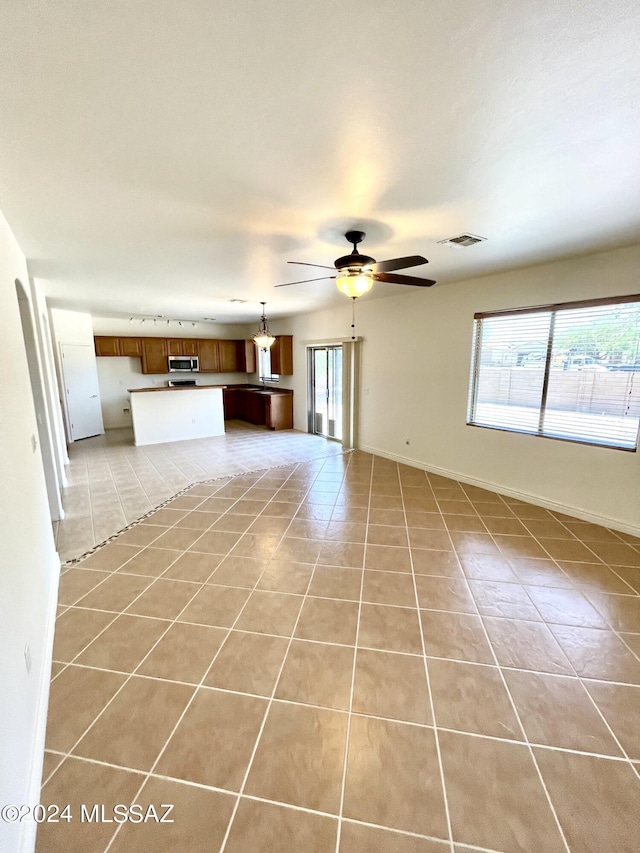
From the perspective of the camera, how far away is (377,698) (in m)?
1.64

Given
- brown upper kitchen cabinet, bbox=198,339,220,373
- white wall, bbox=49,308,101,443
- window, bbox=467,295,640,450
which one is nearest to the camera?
window, bbox=467,295,640,450

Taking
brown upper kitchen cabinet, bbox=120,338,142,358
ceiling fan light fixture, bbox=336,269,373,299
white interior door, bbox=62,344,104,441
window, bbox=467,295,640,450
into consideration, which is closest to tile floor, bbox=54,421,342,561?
white interior door, bbox=62,344,104,441

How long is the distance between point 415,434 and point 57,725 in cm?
469

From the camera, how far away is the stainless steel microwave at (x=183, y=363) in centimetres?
839

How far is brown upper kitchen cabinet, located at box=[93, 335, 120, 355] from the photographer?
7547mm

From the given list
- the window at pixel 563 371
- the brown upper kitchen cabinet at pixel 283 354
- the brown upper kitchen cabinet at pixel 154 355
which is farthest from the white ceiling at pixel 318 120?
the brown upper kitchen cabinet at pixel 154 355

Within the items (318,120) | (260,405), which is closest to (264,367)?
(260,405)

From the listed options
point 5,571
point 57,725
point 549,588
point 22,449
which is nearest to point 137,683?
point 57,725

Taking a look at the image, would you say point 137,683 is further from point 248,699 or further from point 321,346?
point 321,346

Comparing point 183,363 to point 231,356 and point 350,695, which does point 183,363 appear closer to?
point 231,356

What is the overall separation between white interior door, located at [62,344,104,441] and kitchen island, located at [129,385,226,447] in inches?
45.9

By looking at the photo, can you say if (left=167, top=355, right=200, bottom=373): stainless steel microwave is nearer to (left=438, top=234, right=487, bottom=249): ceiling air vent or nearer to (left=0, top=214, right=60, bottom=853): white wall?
(left=0, top=214, right=60, bottom=853): white wall

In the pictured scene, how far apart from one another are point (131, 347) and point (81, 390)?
1.49 m

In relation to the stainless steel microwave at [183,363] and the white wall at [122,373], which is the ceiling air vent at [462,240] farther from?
the white wall at [122,373]
